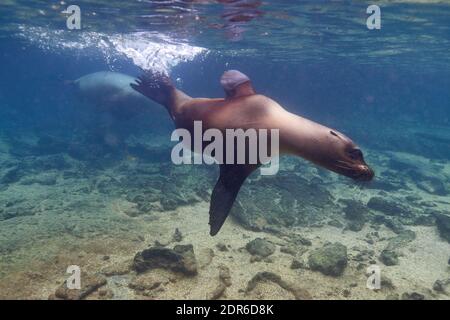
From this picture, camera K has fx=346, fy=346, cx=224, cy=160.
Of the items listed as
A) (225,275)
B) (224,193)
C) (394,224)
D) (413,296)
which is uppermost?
(224,193)

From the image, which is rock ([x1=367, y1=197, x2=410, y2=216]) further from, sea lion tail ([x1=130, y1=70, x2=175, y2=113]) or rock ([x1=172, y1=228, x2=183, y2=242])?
sea lion tail ([x1=130, y1=70, x2=175, y2=113])

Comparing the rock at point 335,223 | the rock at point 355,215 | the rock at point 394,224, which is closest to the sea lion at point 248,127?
the rock at point 335,223

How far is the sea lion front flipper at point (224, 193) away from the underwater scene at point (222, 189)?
16mm

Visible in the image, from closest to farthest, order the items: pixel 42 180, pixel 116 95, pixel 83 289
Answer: pixel 83 289 < pixel 42 180 < pixel 116 95

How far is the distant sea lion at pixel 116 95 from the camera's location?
14.1 meters

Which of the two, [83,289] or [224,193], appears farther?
[83,289]

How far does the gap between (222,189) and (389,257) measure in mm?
4773

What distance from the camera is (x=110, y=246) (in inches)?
263

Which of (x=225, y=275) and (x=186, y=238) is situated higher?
(x=225, y=275)

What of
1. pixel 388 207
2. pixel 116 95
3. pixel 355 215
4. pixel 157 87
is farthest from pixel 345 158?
pixel 116 95

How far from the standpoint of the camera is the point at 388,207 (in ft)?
33.3

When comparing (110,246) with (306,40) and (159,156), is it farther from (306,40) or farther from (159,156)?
(306,40)

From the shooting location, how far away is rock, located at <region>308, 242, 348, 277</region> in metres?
6.18

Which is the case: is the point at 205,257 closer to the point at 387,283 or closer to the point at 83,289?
the point at 83,289
